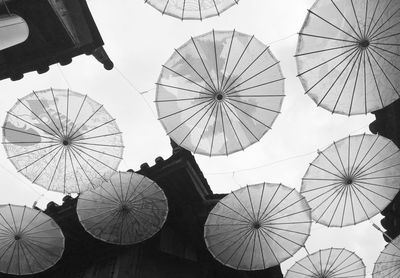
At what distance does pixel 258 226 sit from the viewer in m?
8.38

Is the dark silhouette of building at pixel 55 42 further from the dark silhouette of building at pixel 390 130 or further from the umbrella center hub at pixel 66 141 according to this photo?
the dark silhouette of building at pixel 390 130

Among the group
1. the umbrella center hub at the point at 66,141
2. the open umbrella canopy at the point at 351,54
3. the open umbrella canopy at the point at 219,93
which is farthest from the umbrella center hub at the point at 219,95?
the umbrella center hub at the point at 66,141

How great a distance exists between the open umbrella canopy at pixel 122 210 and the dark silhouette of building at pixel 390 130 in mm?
6243

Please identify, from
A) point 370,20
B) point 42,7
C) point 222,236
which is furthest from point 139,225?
point 370,20

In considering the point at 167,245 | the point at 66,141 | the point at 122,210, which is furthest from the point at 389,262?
the point at 66,141

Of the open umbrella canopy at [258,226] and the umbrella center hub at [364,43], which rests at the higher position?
the umbrella center hub at [364,43]

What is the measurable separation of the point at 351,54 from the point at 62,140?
21.3ft

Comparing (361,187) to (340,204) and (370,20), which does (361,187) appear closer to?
(340,204)

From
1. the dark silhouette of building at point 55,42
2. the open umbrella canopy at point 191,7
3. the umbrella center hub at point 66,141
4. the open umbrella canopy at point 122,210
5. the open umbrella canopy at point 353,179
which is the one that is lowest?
the open umbrella canopy at point 122,210

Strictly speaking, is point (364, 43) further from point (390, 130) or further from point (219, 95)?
point (390, 130)

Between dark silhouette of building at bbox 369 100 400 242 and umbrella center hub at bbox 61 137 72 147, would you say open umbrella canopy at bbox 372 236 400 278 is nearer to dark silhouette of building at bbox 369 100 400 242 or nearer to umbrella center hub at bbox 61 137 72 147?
dark silhouette of building at bbox 369 100 400 242

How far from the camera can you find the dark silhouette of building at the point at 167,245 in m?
8.62

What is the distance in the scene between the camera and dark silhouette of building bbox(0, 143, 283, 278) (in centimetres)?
862

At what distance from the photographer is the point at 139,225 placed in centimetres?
848
